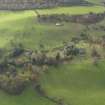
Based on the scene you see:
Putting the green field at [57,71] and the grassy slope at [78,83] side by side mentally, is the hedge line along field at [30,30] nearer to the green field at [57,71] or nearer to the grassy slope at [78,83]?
the green field at [57,71]

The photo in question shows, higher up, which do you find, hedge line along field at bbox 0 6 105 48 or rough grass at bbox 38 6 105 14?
hedge line along field at bbox 0 6 105 48

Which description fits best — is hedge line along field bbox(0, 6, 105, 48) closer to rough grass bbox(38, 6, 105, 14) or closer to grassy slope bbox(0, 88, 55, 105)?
rough grass bbox(38, 6, 105, 14)

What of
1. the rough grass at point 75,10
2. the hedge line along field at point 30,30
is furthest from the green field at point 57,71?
the rough grass at point 75,10

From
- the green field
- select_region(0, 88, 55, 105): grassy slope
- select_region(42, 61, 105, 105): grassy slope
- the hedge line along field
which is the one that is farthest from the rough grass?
select_region(0, 88, 55, 105): grassy slope

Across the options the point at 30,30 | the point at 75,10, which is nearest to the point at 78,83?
the point at 30,30

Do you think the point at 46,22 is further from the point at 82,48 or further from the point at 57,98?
the point at 57,98

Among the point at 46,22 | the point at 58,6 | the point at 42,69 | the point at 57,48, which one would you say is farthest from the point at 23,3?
the point at 42,69

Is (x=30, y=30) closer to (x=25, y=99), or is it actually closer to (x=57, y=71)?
(x=57, y=71)

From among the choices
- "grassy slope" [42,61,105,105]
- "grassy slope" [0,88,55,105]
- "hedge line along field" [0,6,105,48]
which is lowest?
"grassy slope" [0,88,55,105]
